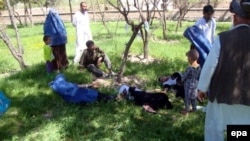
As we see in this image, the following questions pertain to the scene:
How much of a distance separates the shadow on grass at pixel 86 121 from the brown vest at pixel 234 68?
1407 mm

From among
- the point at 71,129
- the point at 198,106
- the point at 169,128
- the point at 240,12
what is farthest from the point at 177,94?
the point at 240,12

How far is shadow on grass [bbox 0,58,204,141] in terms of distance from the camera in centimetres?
413

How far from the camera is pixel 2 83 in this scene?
6.46 meters

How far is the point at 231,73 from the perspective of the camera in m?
2.67

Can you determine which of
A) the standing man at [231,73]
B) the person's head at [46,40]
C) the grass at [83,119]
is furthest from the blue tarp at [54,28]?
the standing man at [231,73]

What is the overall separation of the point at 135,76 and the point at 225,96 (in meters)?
4.00

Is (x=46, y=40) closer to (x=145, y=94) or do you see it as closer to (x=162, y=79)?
(x=162, y=79)

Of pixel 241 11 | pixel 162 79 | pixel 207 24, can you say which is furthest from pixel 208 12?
pixel 241 11

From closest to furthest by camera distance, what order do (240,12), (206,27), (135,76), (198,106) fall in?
(240,12) → (198,106) → (206,27) → (135,76)

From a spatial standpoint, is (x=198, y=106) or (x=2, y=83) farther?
(x=2, y=83)

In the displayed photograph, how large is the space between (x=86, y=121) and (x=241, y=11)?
267 centimetres

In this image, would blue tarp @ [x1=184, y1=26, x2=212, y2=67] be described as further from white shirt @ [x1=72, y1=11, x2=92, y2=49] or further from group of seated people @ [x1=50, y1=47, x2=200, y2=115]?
white shirt @ [x1=72, y1=11, x2=92, y2=49]

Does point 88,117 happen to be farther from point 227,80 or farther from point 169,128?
point 227,80

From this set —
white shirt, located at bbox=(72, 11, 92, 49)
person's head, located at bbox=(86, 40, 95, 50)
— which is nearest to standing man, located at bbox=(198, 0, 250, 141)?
person's head, located at bbox=(86, 40, 95, 50)
